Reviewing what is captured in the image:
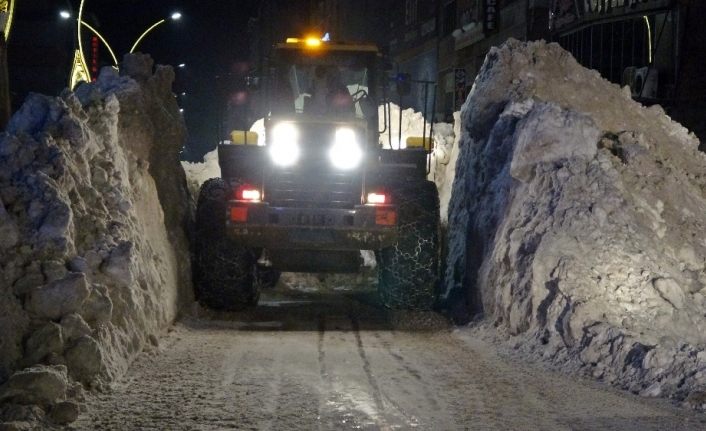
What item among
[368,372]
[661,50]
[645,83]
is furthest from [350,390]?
[661,50]

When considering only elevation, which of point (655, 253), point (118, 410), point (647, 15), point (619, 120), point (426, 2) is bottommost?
point (118, 410)

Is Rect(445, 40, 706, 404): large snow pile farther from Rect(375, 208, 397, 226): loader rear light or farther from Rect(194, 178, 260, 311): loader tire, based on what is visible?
Rect(194, 178, 260, 311): loader tire

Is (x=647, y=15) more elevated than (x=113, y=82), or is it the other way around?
(x=647, y=15)

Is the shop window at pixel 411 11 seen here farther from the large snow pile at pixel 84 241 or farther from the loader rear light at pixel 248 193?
the loader rear light at pixel 248 193

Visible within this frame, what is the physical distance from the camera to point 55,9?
189 feet

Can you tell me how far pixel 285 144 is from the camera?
40.3ft

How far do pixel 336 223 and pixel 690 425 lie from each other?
230 inches

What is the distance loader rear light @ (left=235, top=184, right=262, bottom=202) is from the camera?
1212 centimetres

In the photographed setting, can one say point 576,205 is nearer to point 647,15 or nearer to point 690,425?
point 690,425

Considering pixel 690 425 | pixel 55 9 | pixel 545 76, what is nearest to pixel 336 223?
pixel 545 76

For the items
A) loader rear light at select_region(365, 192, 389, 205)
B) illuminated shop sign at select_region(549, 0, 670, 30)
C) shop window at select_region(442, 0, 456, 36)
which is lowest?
loader rear light at select_region(365, 192, 389, 205)

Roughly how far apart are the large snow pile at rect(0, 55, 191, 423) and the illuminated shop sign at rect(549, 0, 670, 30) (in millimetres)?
12820

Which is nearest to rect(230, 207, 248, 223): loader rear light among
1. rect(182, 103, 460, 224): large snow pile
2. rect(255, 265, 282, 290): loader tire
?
rect(255, 265, 282, 290): loader tire

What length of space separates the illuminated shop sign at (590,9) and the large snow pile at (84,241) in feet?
42.1
